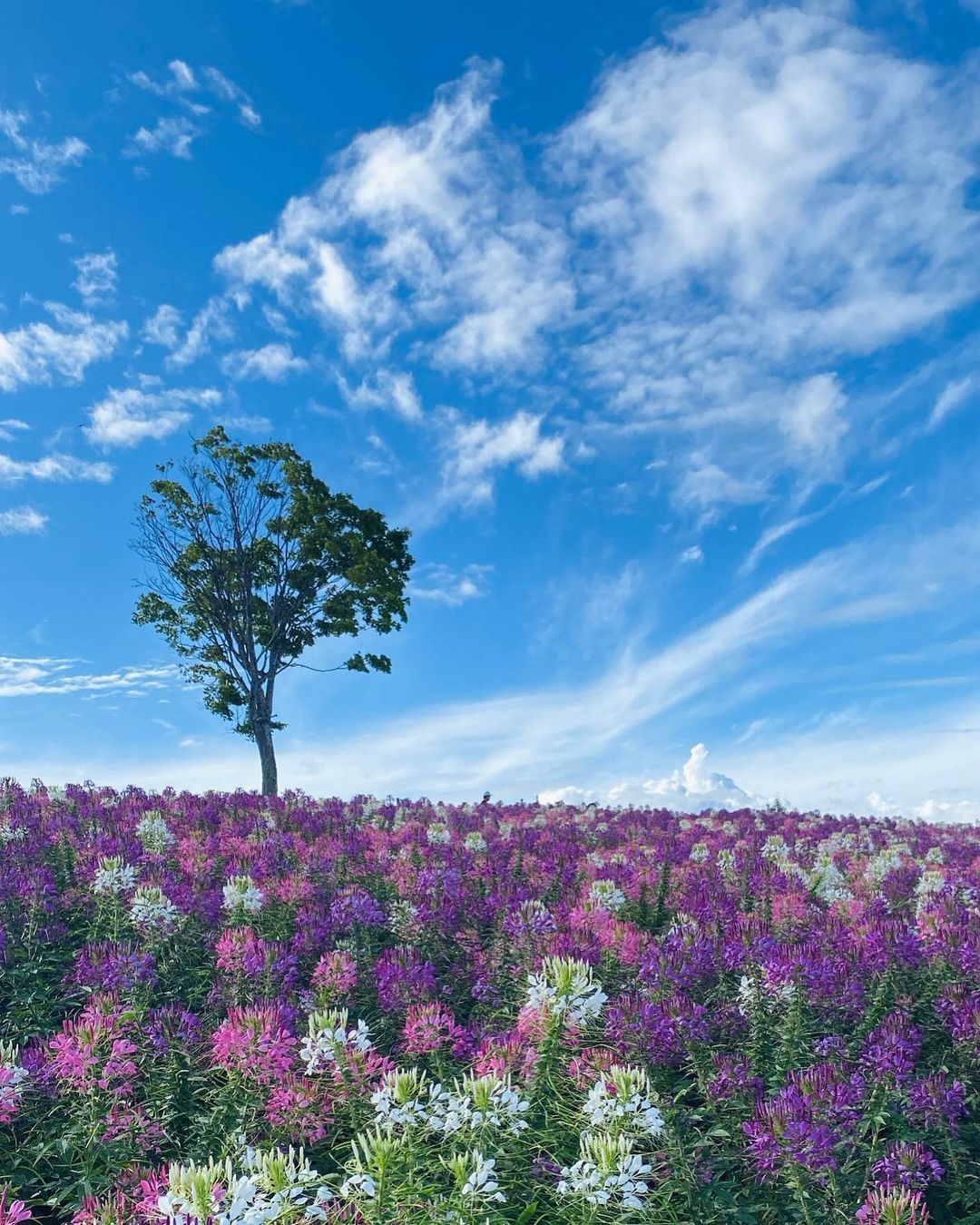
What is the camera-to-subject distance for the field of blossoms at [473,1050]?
158 inches

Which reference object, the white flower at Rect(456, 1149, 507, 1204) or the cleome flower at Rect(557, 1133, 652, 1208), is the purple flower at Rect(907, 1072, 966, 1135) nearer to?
the cleome flower at Rect(557, 1133, 652, 1208)

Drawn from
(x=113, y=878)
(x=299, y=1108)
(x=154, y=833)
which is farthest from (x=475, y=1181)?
(x=154, y=833)

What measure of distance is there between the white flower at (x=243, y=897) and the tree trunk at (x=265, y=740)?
20852 millimetres

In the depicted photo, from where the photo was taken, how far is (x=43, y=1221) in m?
5.39

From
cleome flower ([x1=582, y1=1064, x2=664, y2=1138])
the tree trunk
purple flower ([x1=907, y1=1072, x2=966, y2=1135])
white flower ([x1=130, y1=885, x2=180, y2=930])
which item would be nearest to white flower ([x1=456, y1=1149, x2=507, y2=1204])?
cleome flower ([x1=582, y1=1064, x2=664, y2=1138])

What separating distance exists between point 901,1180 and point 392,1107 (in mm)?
2627

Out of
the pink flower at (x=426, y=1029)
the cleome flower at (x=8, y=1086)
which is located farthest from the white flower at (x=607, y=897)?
the cleome flower at (x=8, y=1086)

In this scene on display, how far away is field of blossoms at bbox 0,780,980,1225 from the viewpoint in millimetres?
4020

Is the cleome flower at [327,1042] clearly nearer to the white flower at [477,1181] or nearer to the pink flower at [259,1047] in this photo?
the pink flower at [259,1047]

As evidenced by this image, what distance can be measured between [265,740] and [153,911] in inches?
876

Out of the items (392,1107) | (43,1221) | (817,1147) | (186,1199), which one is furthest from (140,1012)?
(817,1147)

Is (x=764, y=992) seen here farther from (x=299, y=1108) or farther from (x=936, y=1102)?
(x=299, y=1108)

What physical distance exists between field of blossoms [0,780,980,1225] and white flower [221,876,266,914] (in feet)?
0.09

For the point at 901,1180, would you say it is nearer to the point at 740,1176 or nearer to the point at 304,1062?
the point at 740,1176
